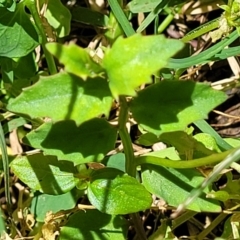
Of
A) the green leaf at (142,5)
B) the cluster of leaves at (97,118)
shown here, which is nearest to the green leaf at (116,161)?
the cluster of leaves at (97,118)

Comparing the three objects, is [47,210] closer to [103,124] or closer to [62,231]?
[62,231]

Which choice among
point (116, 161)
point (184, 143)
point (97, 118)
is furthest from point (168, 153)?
point (97, 118)

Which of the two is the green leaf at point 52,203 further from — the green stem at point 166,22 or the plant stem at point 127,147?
the green stem at point 166,22

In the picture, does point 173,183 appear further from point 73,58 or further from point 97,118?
point 73,58

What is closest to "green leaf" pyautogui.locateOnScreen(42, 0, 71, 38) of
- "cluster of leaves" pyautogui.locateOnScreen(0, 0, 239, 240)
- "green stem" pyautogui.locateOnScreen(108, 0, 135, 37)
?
"cluster of leaves" pyautogui.locateOnScreen(0, 0, 239, 240)

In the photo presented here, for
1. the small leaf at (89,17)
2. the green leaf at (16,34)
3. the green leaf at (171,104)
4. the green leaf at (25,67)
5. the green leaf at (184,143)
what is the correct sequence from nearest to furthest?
1. the green leaf at (171,104)
2. the green leaf at (184,143)
3. the green leaf at (16,34)
4. the green leaf at (25,67)
5. the small leaf at (89,17)
